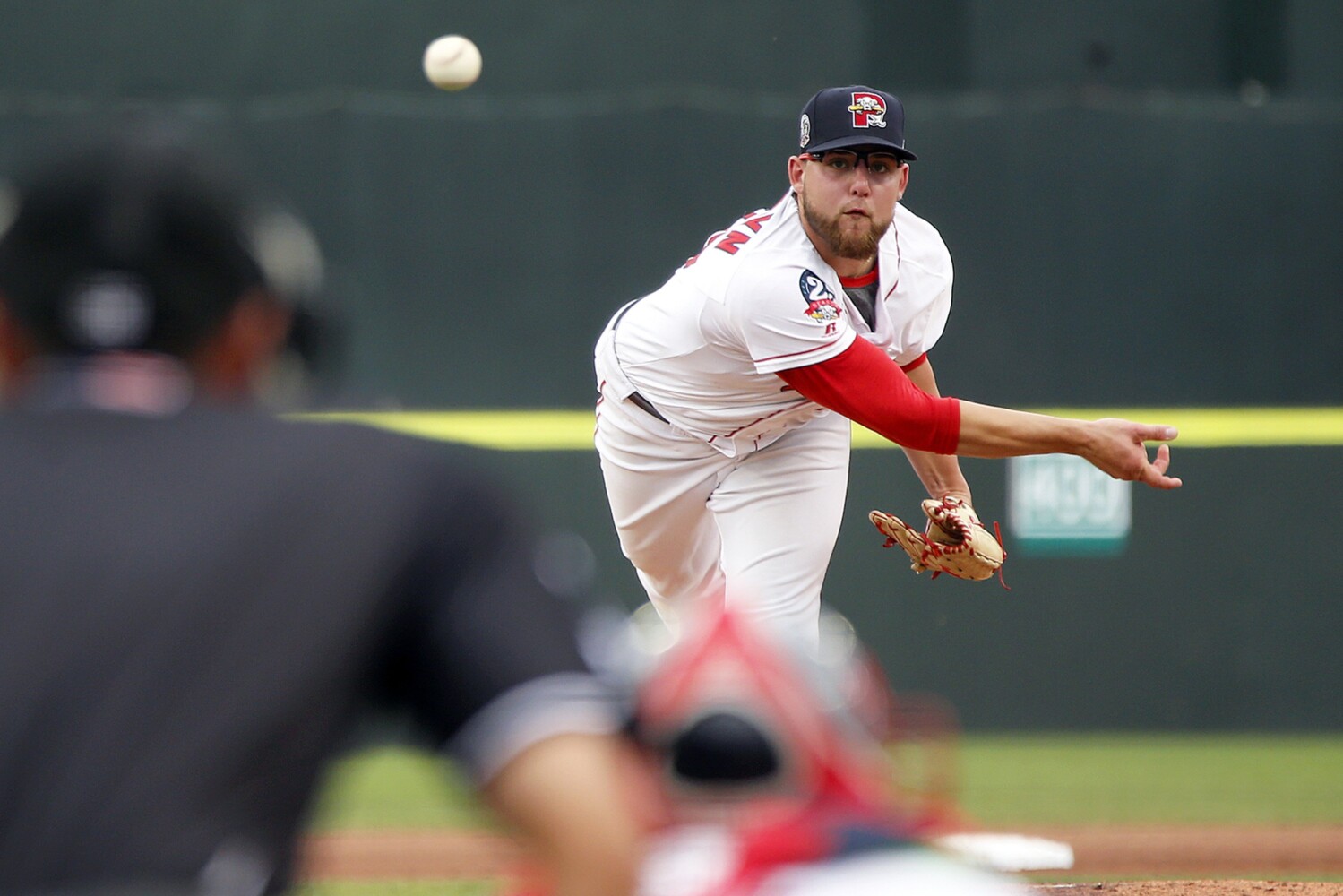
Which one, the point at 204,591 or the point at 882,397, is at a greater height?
the point at 204,591

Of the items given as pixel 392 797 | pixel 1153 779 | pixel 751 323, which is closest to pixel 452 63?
pixel 392 797

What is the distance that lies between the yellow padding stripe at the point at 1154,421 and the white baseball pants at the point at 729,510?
270cm

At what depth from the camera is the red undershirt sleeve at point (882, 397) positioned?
4.12 m

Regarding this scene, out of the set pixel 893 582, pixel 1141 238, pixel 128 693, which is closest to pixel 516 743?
pixel 128 693

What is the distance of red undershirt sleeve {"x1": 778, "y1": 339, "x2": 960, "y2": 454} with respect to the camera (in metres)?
4.12

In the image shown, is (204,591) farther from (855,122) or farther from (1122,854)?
(1122,854)

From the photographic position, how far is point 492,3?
805 cm

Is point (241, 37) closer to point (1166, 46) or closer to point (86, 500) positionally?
point (1166, 46)

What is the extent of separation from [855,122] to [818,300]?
20.2 inches

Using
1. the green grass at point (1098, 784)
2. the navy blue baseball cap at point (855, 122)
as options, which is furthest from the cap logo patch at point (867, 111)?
the green grass at point (1098, 784)

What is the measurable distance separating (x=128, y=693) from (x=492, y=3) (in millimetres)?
7324

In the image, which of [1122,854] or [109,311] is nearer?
[109,311]

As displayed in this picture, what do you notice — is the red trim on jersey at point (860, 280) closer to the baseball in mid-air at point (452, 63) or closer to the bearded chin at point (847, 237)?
the bearded chin at point (847, 237)

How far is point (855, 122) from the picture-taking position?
435 centimetres
